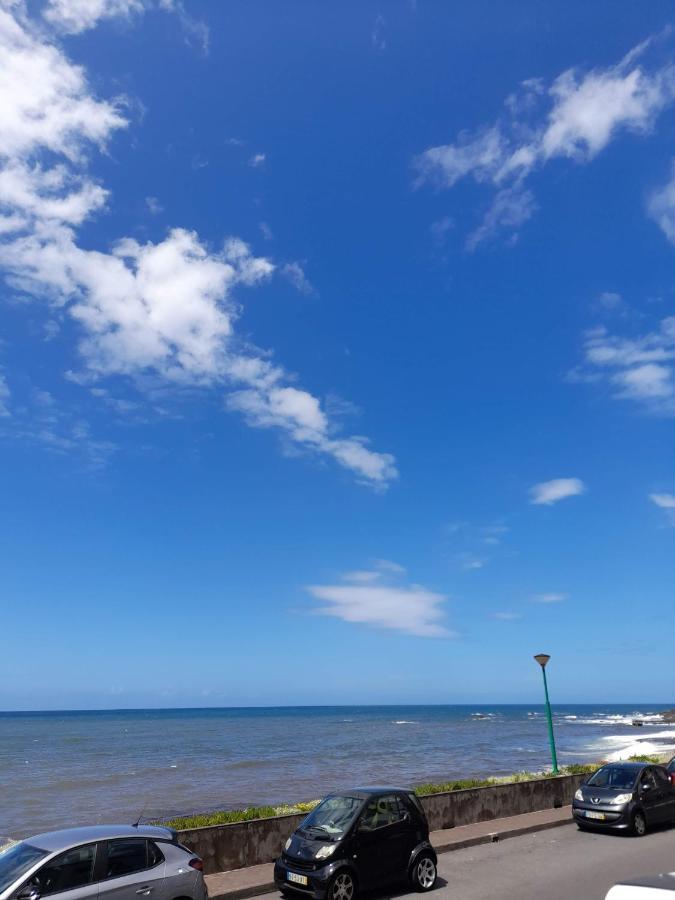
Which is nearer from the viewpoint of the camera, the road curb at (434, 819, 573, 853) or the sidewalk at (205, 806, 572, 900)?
the sidewalk at (205, 806, 572, 900)

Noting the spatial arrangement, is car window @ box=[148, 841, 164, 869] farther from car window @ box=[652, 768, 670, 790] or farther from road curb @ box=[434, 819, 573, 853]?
car window @ box=[652, 768, 670, 790]

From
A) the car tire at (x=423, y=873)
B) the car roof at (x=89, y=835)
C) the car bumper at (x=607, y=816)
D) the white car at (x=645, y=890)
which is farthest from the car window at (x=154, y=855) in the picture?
the car bumper at (x=607, y=816)

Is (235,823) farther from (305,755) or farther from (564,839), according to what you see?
(305,755)

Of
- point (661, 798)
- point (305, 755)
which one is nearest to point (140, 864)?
point (661, 798)

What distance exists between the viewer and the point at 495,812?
642 inches

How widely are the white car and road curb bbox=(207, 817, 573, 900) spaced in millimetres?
6894

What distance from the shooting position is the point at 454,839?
14055 mm

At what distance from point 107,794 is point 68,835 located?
104 ft

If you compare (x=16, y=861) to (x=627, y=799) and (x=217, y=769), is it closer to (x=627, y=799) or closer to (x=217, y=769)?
(x=627, y=799)

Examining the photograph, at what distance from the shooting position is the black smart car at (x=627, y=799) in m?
14.9

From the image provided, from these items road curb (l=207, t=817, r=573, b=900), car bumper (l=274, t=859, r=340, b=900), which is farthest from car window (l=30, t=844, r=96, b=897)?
car bumper (l=274, t=859, r=340, b=900)

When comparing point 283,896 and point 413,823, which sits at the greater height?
point 413,823

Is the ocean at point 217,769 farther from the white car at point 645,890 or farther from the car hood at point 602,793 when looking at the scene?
the white car at point 645,890

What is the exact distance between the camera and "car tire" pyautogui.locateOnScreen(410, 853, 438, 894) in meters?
10.9
